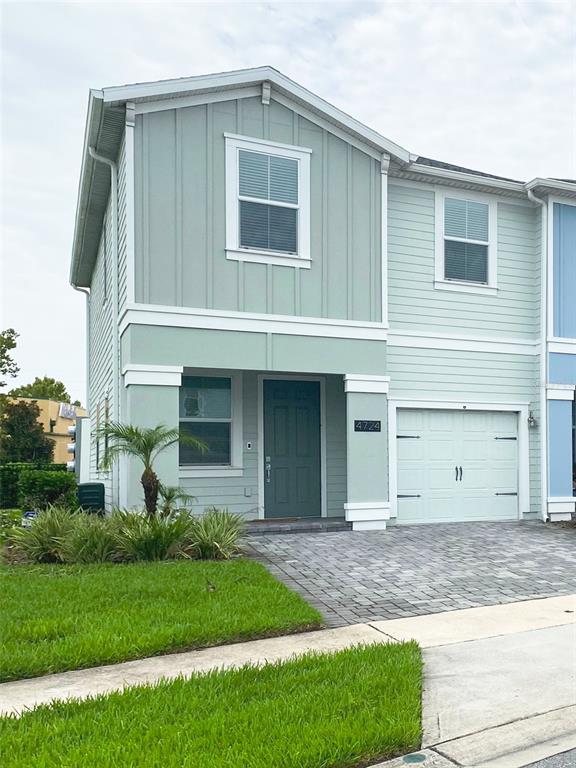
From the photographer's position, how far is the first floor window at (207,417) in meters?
11.1

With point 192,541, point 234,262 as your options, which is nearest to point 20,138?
point 234,262

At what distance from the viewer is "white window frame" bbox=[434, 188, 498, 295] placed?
1218 centimetres

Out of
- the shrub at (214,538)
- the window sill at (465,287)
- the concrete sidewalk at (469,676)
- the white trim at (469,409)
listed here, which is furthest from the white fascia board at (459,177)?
the concrete sidewalk at (469,676)

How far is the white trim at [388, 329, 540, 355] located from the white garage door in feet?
3.83

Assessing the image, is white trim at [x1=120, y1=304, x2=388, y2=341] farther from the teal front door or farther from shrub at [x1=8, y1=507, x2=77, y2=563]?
shrub at [x1=8, y1=507, x2=77, y2=563]

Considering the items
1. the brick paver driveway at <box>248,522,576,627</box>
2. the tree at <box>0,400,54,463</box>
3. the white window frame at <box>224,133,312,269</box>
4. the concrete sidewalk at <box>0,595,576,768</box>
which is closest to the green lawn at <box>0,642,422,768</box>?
the concrete sidewalk at <box>0,595,576,768</box>

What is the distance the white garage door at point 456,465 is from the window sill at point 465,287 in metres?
2.21

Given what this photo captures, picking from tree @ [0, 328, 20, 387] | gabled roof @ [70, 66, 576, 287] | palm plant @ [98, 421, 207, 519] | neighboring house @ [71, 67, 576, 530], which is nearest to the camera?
palm plant @ [98, 421, 207, 519]

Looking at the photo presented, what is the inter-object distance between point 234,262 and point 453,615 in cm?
611

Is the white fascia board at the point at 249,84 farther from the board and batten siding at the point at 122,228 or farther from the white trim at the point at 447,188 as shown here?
the board and batten siding at the point at 122,228

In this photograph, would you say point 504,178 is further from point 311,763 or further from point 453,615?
point 311,763

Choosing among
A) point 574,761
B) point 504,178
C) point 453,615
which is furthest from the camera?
point 504,178

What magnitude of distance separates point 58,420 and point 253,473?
83.9 ft

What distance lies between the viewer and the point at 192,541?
8547 millimetres
